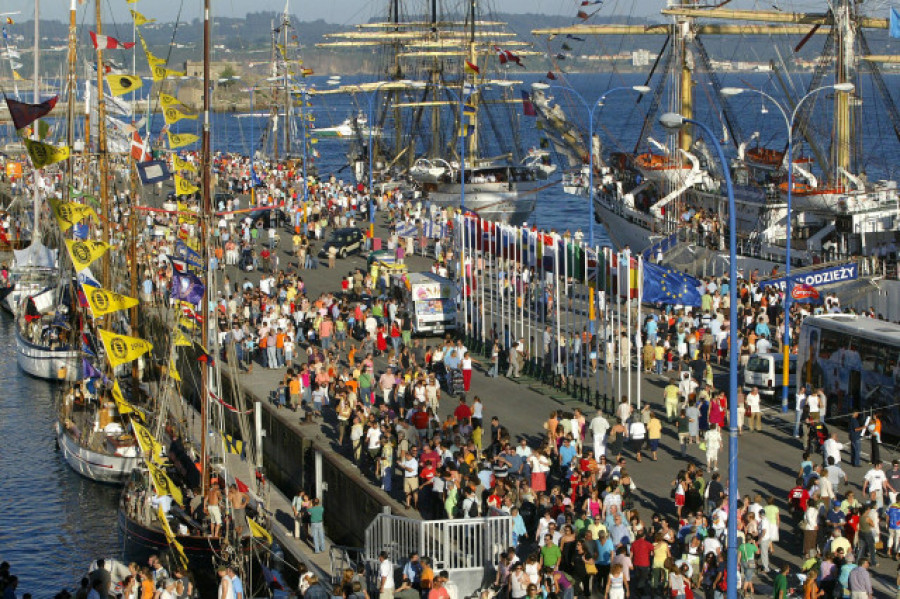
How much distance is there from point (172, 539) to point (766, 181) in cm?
3606

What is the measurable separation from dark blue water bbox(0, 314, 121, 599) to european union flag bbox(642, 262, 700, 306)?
12191mm

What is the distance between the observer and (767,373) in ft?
98.3

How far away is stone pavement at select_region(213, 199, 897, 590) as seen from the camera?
75.5 feet

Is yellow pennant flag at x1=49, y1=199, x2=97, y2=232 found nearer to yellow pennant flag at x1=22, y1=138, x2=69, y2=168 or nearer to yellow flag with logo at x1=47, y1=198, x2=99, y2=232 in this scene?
yellow flag with logo at x1=47, y1=198, x2=99, y2=232

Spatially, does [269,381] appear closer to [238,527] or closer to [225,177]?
[238,527]

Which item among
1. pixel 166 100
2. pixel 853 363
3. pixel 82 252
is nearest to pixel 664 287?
pixel 853 363

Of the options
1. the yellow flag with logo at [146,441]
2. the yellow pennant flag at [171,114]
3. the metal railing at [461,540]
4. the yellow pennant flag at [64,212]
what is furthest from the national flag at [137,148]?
the metal railing at [461,540]

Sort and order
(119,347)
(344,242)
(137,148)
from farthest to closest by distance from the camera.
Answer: (344,242)
(137,148)
(119,347)

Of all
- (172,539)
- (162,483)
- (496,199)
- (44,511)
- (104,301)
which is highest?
(104,301)

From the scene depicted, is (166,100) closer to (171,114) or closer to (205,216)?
(171,114)

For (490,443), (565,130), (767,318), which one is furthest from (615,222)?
(490,443)

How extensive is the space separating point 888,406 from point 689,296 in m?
5.65

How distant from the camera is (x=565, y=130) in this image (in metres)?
64.8

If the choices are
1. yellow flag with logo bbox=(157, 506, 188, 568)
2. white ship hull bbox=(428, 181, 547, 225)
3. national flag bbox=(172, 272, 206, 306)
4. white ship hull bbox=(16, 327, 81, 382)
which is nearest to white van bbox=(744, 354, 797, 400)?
national flag bbox=(172, 272, 206, 306)
